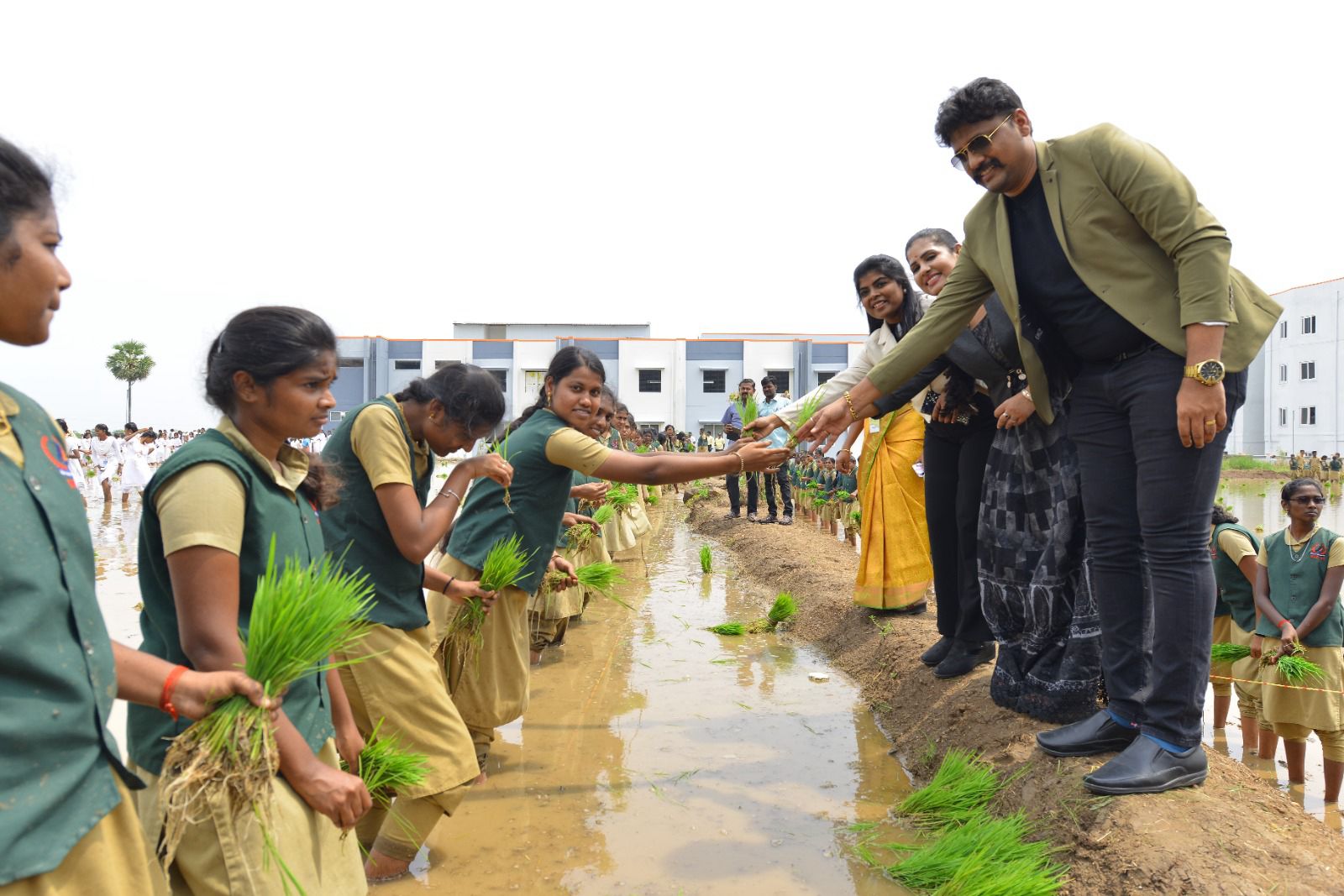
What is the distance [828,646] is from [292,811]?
4.75 metres

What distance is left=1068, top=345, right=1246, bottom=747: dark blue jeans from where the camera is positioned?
2.60 metres

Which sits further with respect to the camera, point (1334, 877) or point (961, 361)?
point (961, 361)

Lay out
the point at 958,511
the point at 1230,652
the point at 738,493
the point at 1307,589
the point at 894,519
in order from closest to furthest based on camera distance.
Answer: the point at 958,511, the point at 1307,589, the point at 1230,652, the point at 894,519, the point at 738,493

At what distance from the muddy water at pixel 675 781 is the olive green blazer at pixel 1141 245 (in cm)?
192

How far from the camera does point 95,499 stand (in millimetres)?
22734

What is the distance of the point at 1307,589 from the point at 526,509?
4.00 metres

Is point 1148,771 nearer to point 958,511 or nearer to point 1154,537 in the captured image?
point 1154,537

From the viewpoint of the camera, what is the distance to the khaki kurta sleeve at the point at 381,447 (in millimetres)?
2676

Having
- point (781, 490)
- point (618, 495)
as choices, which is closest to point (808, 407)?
point (618, 495)

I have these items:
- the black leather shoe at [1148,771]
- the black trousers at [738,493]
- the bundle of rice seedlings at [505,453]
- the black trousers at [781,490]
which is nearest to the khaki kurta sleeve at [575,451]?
the bundle of rice seedlings at [505,453]

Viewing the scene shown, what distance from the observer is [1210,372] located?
2.49 metres

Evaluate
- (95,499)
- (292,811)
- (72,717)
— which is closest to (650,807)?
(292,811)

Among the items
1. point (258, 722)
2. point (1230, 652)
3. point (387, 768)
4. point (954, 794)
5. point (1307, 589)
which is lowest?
point (954, 794)

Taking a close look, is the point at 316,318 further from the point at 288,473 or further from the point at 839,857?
the point at 839,857
